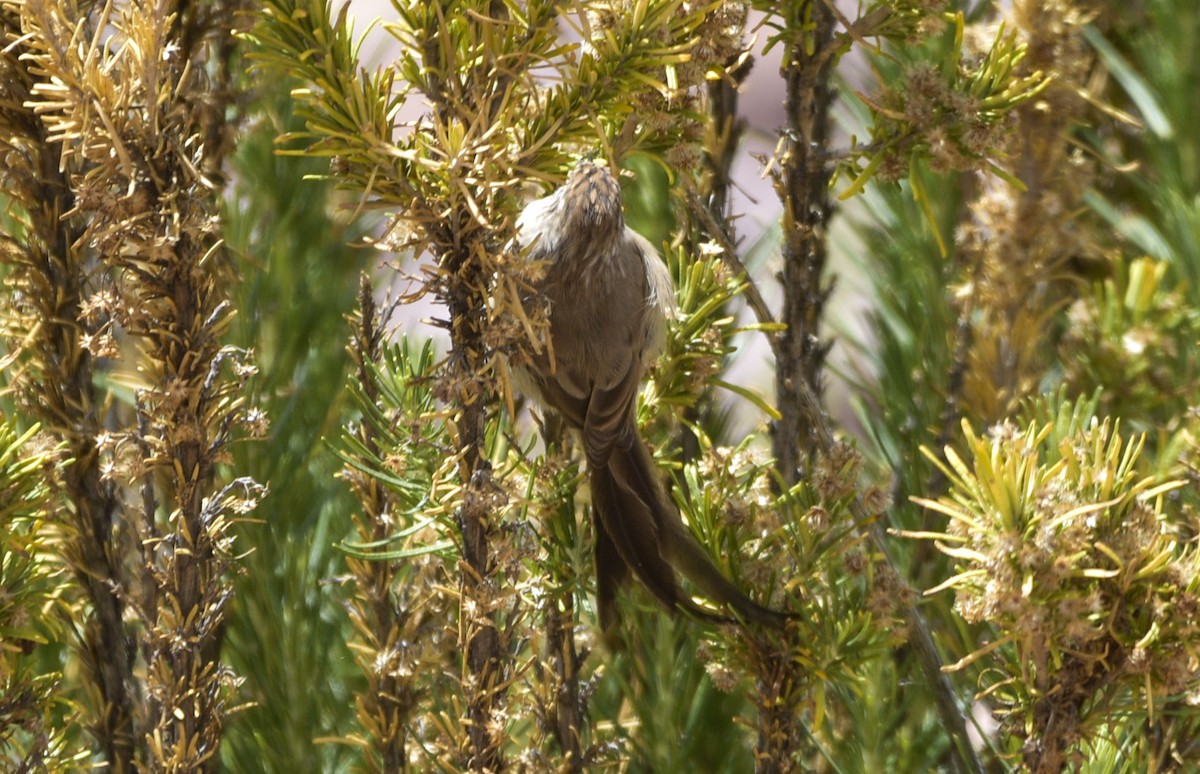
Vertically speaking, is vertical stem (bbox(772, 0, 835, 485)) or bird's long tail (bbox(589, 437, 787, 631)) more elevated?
vertical stem (bbox(772, 0, 835, 485))

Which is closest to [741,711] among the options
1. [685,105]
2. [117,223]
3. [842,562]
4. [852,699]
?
[852,699]

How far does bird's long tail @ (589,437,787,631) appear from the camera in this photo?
1.96ft

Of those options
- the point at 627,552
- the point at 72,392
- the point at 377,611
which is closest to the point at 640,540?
the point at 627,552

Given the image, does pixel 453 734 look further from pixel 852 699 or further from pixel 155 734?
pixel 852 699

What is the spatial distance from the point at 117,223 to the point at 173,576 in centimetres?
15

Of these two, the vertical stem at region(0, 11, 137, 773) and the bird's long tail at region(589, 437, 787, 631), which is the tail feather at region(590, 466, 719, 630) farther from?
the vertical stem at region(0, 11, 137, 773)

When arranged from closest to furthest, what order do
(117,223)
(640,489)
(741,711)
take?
1. (117,223)
2. (640,489)
3. (741,711)

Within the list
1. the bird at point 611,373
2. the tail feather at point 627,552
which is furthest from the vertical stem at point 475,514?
the tail feather at point 627,552

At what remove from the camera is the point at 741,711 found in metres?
0.81

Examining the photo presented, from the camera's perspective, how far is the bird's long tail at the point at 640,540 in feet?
1.96

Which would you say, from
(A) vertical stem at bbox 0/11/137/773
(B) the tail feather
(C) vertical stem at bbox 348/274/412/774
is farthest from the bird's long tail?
(A) vertical stem at bbox 0/11/137/773

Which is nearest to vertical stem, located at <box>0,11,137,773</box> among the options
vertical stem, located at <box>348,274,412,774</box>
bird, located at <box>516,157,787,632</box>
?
vertical stem, located at <box>348,274,412,774</box>

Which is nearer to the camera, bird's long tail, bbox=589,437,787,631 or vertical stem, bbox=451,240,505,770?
vertical stem, bbox=451,240,505,770

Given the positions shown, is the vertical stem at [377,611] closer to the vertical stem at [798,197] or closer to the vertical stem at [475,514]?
the vertical stem at [475,514]
